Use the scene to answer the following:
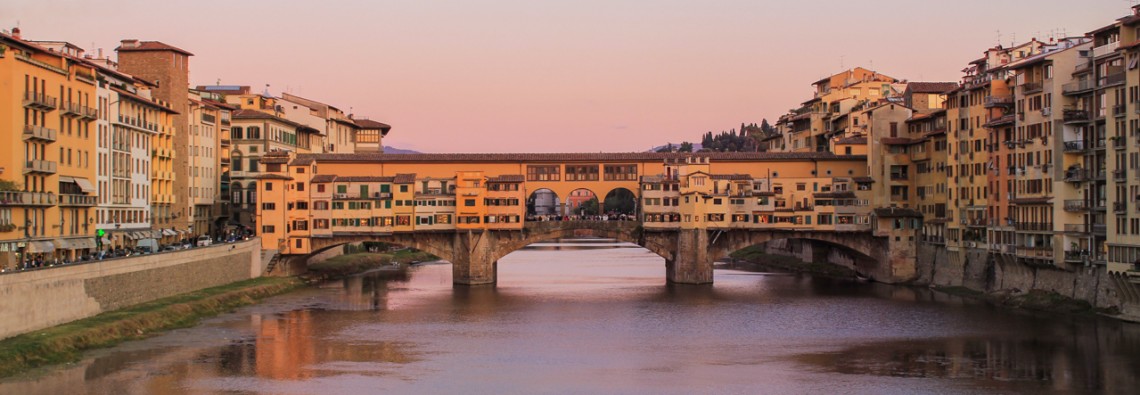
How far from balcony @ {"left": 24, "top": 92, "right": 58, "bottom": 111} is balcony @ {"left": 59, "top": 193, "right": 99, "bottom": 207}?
12.2 feet

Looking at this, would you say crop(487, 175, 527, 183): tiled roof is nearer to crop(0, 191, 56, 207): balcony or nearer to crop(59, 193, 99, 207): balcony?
crop(59, 193, 99, 207): balcony

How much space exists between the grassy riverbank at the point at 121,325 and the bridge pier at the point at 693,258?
21.9m

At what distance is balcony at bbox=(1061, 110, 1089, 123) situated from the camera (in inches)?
2072

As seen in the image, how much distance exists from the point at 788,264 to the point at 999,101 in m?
29.5

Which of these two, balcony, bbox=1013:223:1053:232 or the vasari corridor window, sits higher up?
the vasari corridor window

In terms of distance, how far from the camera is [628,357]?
147 feet

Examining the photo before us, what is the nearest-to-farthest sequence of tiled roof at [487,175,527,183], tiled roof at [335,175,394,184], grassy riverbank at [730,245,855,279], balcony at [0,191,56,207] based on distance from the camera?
balcony at [0,191,56,207] < tiled roof at [487,175,527,183] < tiled roof at [335,175,394,184] < grassy riverbank at [730,245,855,279]

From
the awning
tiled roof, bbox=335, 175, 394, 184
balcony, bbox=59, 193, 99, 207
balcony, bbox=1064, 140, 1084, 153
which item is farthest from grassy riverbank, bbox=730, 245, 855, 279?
the awning

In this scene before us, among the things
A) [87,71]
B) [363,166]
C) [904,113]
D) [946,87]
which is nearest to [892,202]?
[904,113]

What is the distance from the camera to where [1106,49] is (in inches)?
1994

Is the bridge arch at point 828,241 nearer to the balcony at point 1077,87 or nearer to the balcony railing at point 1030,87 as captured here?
the balcony railing at point 1030,87

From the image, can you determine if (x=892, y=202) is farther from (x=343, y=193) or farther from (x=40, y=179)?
(x=40, y=179)

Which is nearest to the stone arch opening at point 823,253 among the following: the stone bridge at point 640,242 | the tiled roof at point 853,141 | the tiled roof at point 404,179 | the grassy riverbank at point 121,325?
the stone bridge at point 640,242

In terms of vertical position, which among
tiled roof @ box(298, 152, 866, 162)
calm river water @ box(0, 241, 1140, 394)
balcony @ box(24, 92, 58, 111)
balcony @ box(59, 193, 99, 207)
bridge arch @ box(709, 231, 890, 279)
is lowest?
calm river water @ box(0, 241, 1140, 394)
